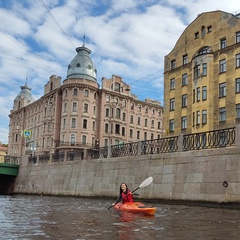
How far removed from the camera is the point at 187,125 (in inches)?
1660

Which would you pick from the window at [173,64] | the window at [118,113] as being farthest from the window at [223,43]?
the window at [118,113]

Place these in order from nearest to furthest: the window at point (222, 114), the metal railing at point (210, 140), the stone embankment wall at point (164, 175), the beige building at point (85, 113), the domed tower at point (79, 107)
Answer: the stone embankment wall at point (164, 175), the metal railing at point (210, 140), the window at point (222, 114), the domed tower at point (79, 107), the beige building at point (85, 113)

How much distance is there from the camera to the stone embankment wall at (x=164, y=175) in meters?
15.2

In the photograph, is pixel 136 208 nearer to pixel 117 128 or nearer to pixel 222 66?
pixel 222 66

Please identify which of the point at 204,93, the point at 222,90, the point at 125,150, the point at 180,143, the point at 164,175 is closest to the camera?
the point at 180,143

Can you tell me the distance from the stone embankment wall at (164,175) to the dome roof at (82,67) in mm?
40019

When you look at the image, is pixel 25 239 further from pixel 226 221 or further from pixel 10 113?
pixel 10 113

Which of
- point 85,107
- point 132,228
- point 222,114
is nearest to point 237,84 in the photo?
point 222,114

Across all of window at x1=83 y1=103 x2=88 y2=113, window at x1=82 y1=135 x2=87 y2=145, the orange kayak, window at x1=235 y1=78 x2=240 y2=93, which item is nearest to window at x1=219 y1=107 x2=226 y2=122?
window at x1=235 y1=78 x2=240 y2=93

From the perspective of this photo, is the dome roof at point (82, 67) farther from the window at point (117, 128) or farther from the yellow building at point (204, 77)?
the yellow building at point (204, 77)

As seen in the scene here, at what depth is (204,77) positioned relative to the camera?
4022 cm

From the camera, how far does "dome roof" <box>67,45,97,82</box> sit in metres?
67.2

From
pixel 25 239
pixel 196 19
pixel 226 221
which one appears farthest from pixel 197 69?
pixel 25 239

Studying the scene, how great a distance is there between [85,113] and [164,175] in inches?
1910
